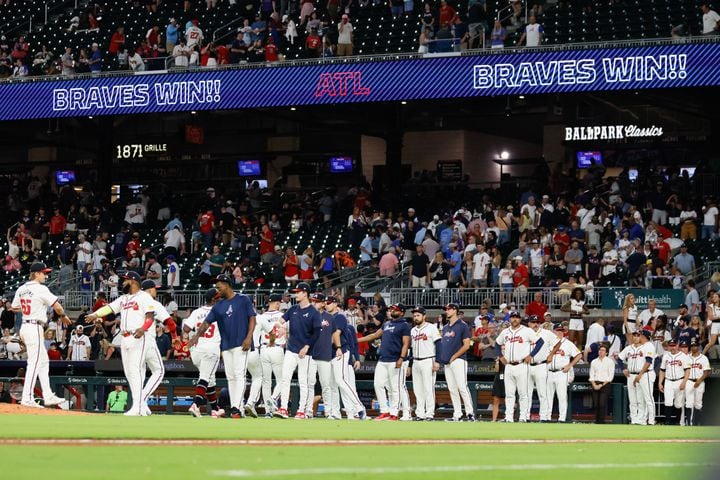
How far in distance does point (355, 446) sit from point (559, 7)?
24.7 metres

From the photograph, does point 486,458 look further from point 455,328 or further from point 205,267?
point 205,267

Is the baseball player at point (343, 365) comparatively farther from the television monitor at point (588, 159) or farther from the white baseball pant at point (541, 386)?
the television monitor at point (588, 159)

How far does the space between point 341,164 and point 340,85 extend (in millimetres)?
10523

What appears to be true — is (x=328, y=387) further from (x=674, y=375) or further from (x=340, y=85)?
(x=340, y=85)

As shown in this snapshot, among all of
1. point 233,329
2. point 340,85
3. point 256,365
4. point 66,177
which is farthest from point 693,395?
point 66,177

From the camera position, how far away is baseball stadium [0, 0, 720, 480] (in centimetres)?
1336

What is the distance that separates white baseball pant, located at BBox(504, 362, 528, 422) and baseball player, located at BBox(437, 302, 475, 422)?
61 cm

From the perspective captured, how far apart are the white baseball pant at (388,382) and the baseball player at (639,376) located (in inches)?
155

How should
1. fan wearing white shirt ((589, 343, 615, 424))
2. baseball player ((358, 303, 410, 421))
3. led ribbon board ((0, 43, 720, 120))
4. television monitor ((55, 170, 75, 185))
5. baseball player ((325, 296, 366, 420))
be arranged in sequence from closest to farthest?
baseball player ((325, 296, 366, 420))
baseball player ((358, 303, 410, 421))
fan wearing white shirt ((589, 343, 615, 424))
led ribbon board ((0, 43, 720, 120))
television monitor ((55, 170, 75, 185))

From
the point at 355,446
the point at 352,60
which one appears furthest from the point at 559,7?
the point at 355,446

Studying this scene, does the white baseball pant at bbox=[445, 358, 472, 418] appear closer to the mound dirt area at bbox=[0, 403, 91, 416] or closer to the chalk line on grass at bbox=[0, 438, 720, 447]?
the mound dirt area at bbox=[0, 403, 91, 416]

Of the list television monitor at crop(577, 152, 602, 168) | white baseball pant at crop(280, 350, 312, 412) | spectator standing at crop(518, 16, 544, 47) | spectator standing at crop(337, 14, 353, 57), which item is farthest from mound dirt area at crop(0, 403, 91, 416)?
television monitor at crop(577, 152, 602, 168)

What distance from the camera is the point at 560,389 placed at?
71.1ft

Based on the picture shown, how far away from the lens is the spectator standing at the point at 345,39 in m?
32.7
